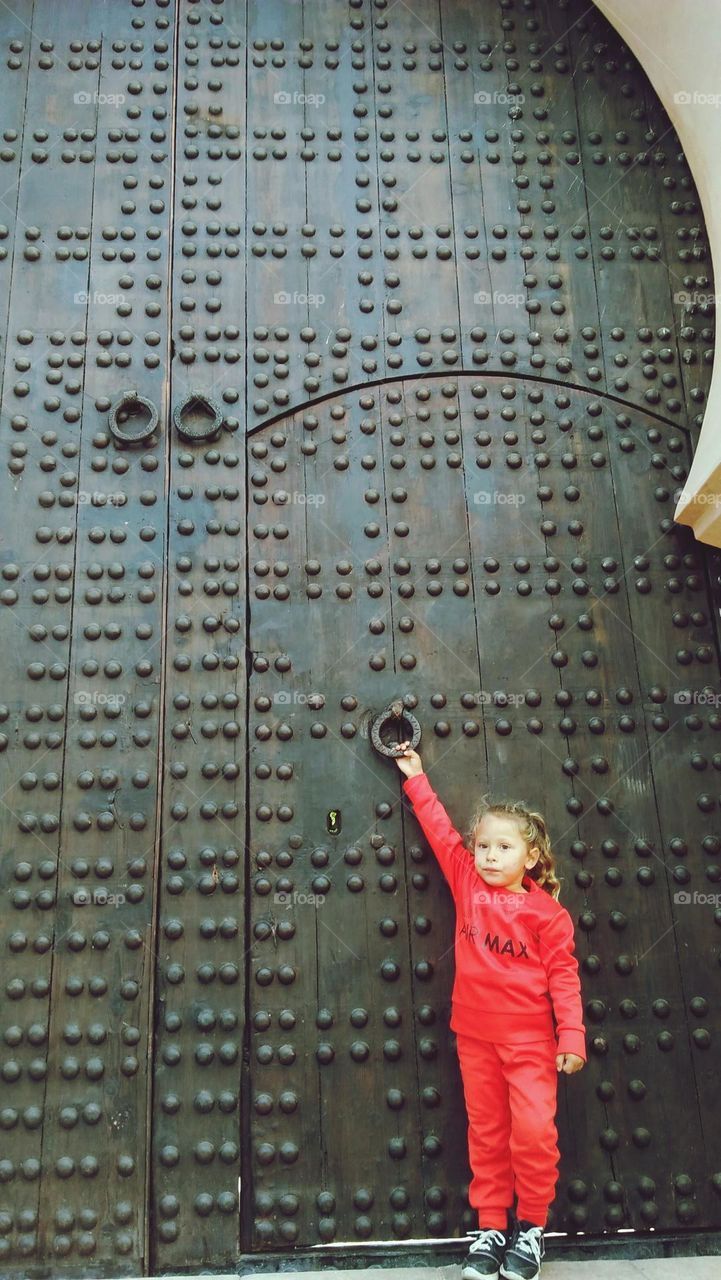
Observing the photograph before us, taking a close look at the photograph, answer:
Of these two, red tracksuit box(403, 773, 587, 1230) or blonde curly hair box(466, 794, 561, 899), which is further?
blonde curly hair box(466, 794, 561, 899)

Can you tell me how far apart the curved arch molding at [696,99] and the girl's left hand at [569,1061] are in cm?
159

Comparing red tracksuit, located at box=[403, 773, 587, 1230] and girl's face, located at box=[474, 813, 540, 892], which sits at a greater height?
girl's face, located at box=[474, 813, 540, 892]

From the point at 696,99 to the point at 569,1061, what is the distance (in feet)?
9.97

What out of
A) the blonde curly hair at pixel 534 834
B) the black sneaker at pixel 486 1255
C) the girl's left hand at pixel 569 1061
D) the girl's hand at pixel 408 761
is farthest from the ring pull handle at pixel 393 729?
the black sneaker at pixel 486 1255

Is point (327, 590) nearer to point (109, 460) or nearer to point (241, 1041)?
point (109, 460)

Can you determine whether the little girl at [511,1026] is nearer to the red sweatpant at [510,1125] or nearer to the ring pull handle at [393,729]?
the red sweatpant at [510,1125]

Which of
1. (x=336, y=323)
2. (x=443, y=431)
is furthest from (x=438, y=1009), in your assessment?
(x=336, y=323)

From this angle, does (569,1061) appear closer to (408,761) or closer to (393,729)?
(408,761)

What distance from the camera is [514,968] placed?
7.98ft

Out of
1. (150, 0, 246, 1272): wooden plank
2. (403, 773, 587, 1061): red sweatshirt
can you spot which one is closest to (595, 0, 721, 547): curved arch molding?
(403, 773, 587, 1061): red sweatshirt

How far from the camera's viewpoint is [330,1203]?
2.55m

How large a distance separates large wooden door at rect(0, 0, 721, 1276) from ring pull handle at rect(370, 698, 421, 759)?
0.17ft

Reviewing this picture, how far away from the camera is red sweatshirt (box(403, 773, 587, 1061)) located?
2.37 metres

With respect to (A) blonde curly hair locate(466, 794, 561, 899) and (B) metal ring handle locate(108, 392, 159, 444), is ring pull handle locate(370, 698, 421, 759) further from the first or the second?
(B) metal ring handle locate(108, 392, 159, 444)
